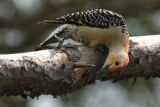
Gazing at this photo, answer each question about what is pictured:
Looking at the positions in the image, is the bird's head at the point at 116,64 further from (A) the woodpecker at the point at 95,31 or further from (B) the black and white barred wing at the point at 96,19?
(B) the black and white barred wing at the point at 96,19

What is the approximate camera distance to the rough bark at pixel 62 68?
3.20 meters

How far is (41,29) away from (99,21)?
1.74 metres

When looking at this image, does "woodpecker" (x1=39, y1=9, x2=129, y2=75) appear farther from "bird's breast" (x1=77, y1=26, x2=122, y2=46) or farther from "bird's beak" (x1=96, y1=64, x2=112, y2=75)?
"bird's beak" (x1=96, y1=64, x2=112, y2=75)

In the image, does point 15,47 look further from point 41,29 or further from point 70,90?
point 70,90

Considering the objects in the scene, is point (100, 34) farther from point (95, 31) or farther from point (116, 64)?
point (116, 64)

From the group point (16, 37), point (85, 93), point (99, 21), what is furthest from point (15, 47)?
point (99, 21)

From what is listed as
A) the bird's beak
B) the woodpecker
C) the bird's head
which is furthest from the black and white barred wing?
the bird's beak

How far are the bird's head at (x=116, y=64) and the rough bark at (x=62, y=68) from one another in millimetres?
60

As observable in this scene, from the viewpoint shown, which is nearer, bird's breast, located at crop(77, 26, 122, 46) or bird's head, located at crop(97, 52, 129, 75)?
bird's head, located at crop(97, 52, 129, 75)

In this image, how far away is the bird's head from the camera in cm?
399

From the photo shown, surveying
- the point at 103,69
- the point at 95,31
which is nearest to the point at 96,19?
the point at 95,31

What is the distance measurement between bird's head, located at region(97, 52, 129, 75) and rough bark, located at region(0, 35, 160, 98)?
60mm

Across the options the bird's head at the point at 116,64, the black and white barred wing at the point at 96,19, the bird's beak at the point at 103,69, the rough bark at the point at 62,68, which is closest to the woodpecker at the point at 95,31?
the black and white barred wing at the point at 96,19

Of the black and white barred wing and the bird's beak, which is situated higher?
the black and white barred wing
